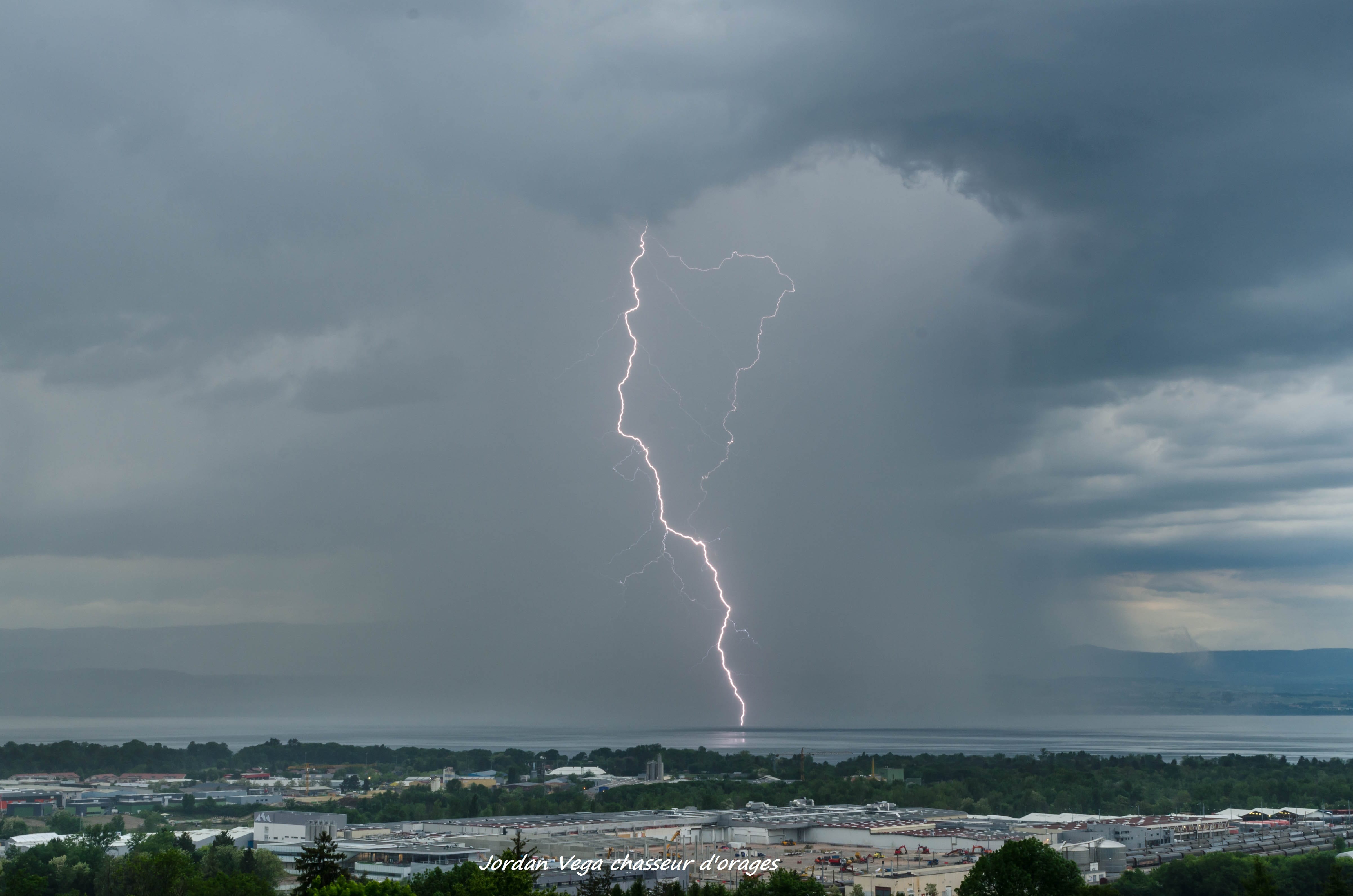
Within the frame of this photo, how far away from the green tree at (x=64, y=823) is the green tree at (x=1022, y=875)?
4481 cm

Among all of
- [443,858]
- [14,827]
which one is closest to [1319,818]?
[443,858]

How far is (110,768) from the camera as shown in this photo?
10300 cm

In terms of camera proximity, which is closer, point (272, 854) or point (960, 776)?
point (272, 854)

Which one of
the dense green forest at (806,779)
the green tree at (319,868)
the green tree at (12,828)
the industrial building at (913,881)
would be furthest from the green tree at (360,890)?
the dense green forest at (806,779)

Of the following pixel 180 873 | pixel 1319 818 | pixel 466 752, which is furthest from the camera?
Result: pixel 466 752

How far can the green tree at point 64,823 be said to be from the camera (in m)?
56.8

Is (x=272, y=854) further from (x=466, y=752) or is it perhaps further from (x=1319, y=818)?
(x=466, y=752)

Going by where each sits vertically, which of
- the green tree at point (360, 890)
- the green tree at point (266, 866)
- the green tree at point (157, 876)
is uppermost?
the green tree at point (360, 890)

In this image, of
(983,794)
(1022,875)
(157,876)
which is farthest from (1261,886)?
(983,794)

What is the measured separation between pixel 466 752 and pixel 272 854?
4024 inches

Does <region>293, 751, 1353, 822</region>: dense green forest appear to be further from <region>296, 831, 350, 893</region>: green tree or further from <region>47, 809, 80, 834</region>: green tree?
<region>296, 831, 350, 893</region>: green tree

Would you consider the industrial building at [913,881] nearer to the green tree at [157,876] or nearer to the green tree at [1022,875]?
the green tree at [1022,875]

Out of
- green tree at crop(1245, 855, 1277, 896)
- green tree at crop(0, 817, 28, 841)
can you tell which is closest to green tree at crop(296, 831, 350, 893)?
green tree at crop(1245, 855, 1277, 896)

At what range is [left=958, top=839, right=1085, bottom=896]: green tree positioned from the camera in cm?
2881
